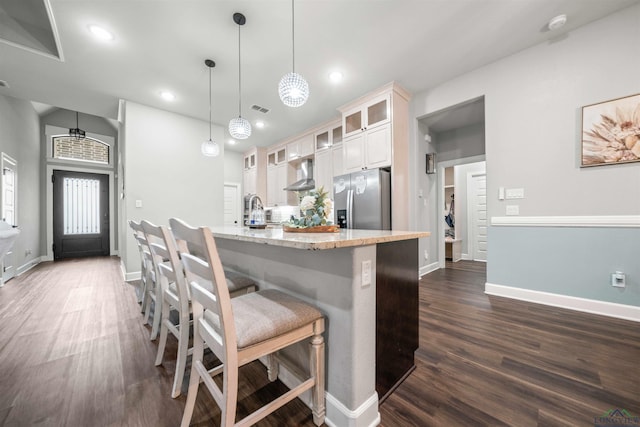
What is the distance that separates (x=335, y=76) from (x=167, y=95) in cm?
255

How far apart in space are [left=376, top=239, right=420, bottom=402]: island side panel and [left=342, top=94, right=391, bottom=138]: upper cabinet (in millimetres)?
2527

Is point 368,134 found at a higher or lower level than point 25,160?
higher

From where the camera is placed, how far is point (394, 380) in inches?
52.2

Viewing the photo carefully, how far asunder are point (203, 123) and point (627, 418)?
5.68 metres

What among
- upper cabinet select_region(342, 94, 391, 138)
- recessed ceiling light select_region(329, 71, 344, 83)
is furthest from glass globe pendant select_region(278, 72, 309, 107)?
upper cabinet select_region(342, 94, 391, 138)

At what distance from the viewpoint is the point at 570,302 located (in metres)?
2.41

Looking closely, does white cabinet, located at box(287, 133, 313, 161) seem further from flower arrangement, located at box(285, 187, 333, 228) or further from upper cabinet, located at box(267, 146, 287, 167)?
flower arrangement, located at box(285, 187, 333, 228)

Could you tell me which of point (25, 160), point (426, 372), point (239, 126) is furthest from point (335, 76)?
point (25, 160)

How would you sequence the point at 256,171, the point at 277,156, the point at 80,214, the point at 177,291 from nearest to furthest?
the point at 177,291
the point at 277,156
the point at 80,214
the point at 256,171

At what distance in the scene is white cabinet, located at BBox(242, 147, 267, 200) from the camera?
20.0 feet

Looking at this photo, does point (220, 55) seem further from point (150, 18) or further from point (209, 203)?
point (209, 203)

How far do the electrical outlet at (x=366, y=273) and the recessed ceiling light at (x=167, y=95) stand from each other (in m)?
3.98

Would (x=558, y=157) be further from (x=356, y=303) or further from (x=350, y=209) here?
(x=356, y=303)

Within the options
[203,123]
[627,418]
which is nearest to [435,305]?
[627,418]
